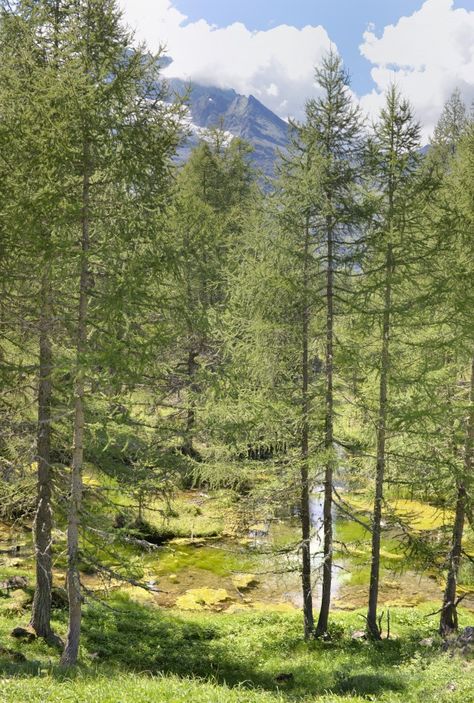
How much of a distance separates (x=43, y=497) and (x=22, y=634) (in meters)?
3.35

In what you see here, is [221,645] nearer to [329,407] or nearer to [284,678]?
[284,678]

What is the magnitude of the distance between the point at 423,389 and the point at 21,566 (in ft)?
52.6

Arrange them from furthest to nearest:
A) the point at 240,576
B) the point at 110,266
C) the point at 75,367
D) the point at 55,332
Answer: the point at 240,576 < the point at 55,332 < the point at 110,266 < the point at 75,367

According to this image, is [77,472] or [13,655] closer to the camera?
[77,472]

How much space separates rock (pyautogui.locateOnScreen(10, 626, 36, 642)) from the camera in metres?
12.1

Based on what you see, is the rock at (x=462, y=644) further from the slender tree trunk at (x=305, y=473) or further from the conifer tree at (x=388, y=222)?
the slender tree trunk at (x=305, y=473)

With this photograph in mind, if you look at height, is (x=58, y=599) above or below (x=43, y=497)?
below

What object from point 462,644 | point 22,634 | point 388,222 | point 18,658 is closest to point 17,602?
point 22,634

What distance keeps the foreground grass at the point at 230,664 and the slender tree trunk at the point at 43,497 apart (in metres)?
0.73

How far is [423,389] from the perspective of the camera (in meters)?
14.2

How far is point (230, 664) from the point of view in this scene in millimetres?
13438

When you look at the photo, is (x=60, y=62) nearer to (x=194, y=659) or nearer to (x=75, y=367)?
Answer: (x=75, y=367)

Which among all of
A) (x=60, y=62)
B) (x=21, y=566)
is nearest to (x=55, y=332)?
(x=60, y=62)

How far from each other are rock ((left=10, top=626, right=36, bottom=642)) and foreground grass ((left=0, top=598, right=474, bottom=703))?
0.16 metres
